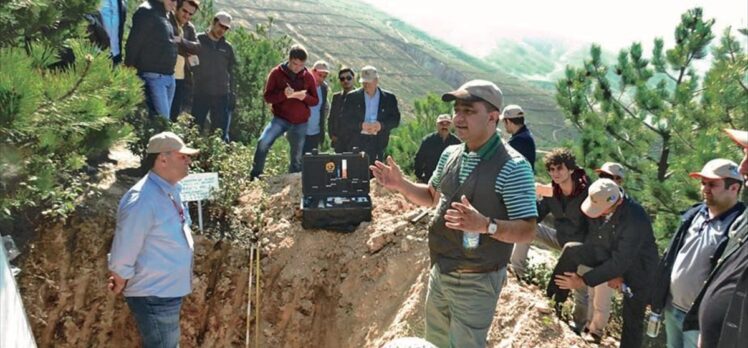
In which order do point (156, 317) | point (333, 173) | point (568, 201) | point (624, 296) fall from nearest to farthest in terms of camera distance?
1. point (156, 317)
2. point (624, 296)
3. point (568, 201)
4. point (333, 173)

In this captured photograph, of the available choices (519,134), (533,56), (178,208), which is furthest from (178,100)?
(533,56)

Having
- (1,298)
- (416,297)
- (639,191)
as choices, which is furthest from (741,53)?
(1,298)

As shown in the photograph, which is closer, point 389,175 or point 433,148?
point 389,175

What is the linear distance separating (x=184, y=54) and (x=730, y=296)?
19.4ft

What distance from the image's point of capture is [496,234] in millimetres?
3299

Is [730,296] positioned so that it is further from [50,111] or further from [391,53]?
[391,53]

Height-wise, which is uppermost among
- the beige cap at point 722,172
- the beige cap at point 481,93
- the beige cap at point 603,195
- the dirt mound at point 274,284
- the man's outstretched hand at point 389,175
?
the beige cap at point 481,93

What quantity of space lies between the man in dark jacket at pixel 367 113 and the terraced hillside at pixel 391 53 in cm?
5330

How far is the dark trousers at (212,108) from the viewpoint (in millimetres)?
7824

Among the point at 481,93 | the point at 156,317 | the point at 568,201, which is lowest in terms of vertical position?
the point at 156,317

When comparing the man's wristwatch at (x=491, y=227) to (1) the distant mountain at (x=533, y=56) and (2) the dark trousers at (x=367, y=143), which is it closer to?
(2) the dark trousers at (x=367, y=143)

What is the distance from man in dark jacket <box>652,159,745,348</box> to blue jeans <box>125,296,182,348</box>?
10.5ft

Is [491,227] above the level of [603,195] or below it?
above

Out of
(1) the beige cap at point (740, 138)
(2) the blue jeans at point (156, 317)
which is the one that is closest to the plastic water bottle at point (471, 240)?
(1) the beige cap at point (740, 138)
